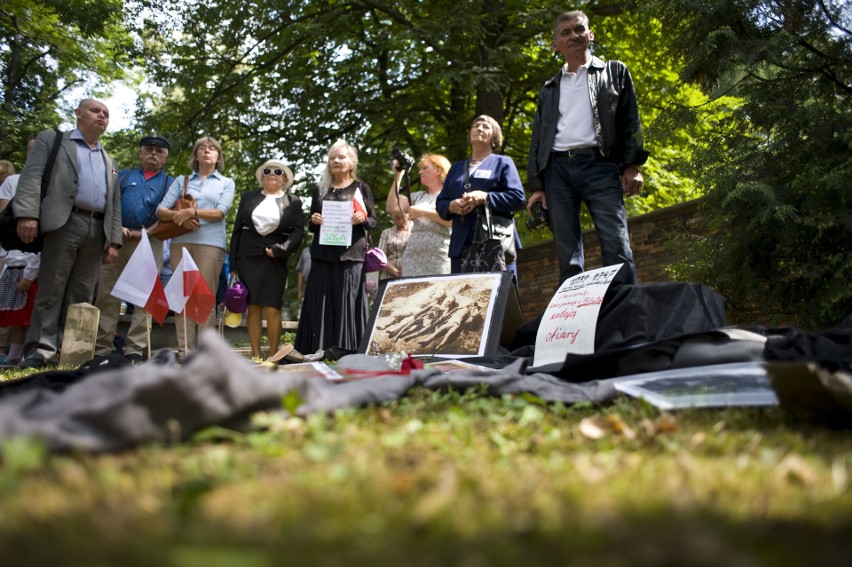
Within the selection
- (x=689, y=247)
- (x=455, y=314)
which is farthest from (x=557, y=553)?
(x=689, y=247)

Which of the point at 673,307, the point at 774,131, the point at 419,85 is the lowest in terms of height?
the point at 673,307

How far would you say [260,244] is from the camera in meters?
7.10

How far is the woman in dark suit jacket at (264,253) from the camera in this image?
7023 mm

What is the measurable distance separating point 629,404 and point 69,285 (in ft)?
19.0

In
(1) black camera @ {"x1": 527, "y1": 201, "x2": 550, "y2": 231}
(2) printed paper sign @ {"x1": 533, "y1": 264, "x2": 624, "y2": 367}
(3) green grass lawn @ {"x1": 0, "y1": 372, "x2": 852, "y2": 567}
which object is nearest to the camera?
(3) green grass lawn @ {"x1": 0, "y1": 372, "x2": 852, "y2": 567}

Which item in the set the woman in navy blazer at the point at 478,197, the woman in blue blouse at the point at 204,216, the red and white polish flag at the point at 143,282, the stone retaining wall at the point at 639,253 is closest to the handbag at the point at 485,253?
the woman in navy blazer at the point at 478,197

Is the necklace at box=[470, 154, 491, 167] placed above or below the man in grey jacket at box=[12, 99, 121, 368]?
above

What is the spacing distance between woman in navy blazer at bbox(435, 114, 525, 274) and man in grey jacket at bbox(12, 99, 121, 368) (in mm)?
3160

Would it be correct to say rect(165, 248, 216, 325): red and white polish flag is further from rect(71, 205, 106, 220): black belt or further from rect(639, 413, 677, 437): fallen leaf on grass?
rect(639, 413, 677, 437): fallen leaf on grass

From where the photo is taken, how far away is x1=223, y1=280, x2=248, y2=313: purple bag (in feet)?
22.8

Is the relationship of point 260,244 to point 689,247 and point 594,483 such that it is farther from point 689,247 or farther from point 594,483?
point 594,483

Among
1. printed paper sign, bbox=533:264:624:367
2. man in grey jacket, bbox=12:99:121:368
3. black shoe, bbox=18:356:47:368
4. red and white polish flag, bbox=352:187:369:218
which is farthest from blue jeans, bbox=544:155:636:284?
black shoe, bbox=18:356:47:368

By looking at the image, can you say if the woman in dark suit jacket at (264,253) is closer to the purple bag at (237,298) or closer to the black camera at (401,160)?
the purple bag at (237,298)

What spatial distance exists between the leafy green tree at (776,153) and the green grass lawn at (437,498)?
3457mm
